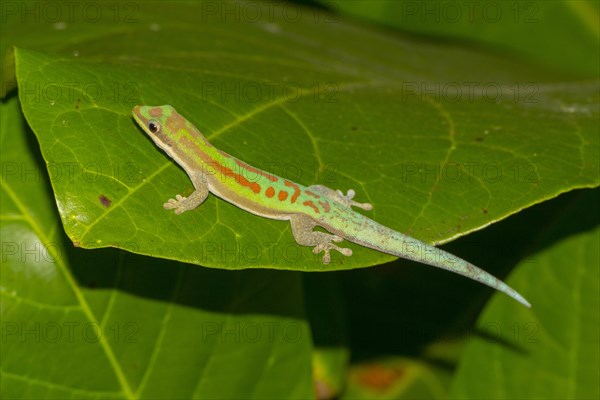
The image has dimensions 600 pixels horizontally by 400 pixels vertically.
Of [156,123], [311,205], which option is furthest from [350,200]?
[156,123]

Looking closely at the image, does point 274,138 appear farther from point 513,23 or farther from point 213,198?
point 513,23

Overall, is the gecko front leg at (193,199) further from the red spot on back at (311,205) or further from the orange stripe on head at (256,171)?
the red spot on back at (311,205)

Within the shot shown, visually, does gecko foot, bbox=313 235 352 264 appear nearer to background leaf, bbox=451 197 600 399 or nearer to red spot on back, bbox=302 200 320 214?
red spot on back, bbox=302 200 320 214

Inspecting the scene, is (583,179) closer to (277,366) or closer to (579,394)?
(579,394)

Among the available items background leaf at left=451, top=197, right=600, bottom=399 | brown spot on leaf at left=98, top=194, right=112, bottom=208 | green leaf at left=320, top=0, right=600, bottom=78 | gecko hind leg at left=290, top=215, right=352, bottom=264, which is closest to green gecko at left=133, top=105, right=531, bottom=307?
gecko hind leg at left=290, top=215, right=352, bottom=264

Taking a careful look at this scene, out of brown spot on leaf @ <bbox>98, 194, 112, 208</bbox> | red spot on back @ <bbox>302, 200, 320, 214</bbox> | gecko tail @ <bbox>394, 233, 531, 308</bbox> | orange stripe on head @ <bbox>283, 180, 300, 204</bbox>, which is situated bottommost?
gecko tail @ <bbox>394, 233, 531, 308</bbox>

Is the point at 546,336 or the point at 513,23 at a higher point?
the point at 513,23

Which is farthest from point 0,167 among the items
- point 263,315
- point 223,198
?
point 263,315
